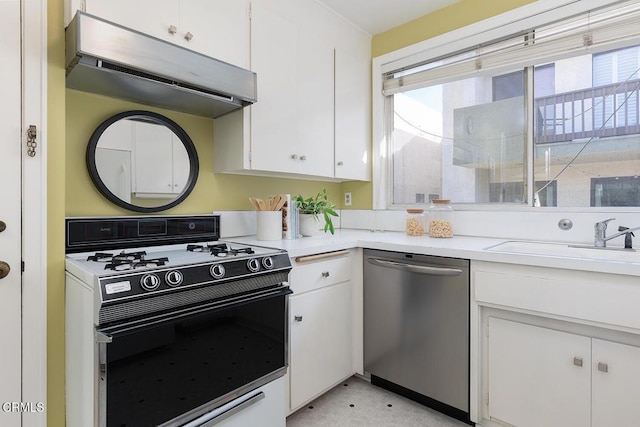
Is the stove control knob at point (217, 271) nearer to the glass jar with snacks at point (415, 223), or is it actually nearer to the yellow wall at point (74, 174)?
the yellow wall at point (74, 174)

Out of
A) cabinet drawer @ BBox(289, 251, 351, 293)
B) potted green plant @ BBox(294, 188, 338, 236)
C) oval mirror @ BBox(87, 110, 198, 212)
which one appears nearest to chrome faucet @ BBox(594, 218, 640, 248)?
cabinet drawer @ BBox(289, 251, 351, 293)

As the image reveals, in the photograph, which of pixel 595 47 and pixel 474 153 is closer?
pixel 595 47

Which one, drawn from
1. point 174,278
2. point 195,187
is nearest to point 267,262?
point 174,278

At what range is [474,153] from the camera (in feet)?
7.84

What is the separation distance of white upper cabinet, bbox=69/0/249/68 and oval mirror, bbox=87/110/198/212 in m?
0.44

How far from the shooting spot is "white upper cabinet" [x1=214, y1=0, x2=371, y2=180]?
74.8 inches

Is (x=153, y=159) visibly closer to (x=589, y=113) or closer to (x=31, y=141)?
(x=31, y=141)

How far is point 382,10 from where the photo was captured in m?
2.42

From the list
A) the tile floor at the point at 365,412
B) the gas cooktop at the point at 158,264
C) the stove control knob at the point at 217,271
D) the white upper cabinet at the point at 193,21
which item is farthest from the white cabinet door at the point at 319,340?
the white upper cabinet at the point at 193,21

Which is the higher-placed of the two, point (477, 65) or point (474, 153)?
point (477, 65)

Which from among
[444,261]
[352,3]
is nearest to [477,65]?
[352,3]

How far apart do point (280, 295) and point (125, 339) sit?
650 mm

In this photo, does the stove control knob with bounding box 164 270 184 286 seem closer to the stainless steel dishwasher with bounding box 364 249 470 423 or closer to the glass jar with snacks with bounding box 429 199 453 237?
the stainless steel dishwasher with bounding box 364 249 470 423

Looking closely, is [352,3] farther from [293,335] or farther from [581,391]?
[581,391]
